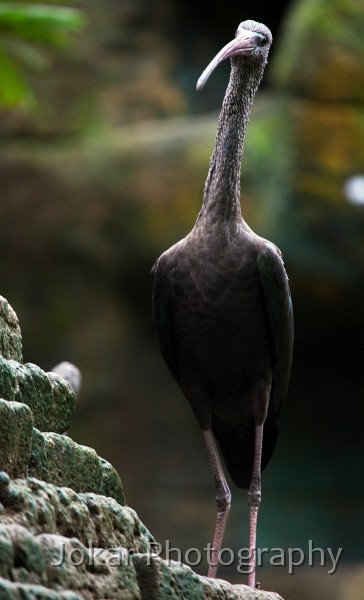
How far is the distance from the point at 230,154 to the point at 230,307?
81cm

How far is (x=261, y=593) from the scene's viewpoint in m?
3.99

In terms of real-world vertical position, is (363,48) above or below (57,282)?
above

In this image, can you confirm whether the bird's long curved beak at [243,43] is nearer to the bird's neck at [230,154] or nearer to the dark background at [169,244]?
the bird's neck at [230,154]

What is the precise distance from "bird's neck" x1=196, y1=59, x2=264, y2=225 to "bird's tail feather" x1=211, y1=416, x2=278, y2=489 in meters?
1.11

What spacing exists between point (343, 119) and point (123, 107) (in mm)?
3015

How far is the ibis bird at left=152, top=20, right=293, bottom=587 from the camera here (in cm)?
484

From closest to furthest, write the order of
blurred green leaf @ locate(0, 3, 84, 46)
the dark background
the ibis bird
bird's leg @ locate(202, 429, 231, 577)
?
the ibis bird, bird's leg @ locate(202, 429, 231, 577), blurred green leaf @ locate(0, 3, 84, 46), the dark background

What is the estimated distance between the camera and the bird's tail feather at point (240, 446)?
17.8 ft

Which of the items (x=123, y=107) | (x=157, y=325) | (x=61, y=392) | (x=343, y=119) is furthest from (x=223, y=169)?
(x=123, y=107)

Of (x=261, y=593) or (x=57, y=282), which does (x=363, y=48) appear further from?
(x=261, y=593)

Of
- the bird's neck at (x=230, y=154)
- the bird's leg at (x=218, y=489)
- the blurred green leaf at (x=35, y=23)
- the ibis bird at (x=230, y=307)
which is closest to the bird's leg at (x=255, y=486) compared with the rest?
the ibis bird at (x=230, y=307)

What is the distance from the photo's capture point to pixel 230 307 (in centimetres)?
484

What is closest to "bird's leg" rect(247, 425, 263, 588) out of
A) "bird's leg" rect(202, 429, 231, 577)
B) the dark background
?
"bird's leg" rect(202, 429, 231, 577)

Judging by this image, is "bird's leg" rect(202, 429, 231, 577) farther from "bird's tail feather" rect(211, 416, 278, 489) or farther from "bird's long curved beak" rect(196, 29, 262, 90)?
"bird's long curved beak" rect(196, 29, 262, 90)
